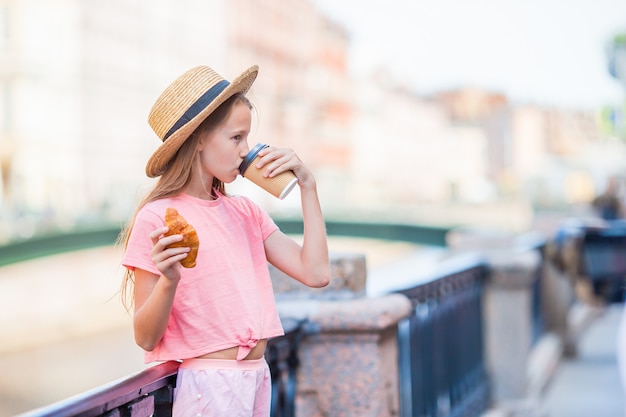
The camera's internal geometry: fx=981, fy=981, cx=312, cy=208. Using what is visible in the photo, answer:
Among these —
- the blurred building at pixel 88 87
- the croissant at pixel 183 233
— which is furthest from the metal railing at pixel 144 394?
the blurred building at pixel 88 87

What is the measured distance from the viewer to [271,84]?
64.9m

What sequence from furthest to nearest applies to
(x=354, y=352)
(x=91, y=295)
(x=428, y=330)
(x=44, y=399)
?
(x=91, y=295) → (x=44, y=399) → (x=428, y=330) → (x=354, y=352)

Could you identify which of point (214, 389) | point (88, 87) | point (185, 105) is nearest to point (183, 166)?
point (185, 105)

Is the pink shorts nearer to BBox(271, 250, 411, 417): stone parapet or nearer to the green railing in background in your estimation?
BBox(271, 250, 411, 417): stone parapet

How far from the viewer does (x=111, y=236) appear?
2984 centimetres

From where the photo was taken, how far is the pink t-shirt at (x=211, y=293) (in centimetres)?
190

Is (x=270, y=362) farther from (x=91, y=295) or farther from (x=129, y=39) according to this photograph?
(x=129, y=39)

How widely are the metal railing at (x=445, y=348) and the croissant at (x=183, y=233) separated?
6.70ft

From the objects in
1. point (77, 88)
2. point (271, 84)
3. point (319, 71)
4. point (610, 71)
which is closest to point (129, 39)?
point (77, 88)

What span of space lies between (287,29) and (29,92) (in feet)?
97.5

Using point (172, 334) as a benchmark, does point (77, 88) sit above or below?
above

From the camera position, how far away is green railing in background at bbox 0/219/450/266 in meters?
26.8

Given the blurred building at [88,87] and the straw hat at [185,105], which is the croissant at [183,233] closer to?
the straw hat at [185,105]

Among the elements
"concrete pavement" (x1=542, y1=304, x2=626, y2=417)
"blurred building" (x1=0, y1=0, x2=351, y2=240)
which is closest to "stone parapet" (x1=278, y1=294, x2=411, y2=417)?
"concrete pavement" (x1=542, y1=304, x2=626, y2=417)
